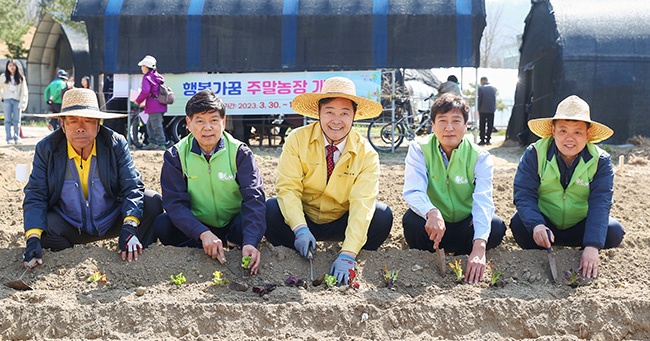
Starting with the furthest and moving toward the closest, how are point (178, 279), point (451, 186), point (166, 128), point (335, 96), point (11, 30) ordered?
point (11, 30) → point (166, 128) → point (451, 186) → point (335, 96) → point (178, 279)

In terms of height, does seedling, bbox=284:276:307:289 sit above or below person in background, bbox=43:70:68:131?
below

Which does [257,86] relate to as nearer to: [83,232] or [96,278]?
[83,232]

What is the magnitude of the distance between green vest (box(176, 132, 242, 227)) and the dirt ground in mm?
287

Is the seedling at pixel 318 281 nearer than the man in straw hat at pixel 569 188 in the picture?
Yes

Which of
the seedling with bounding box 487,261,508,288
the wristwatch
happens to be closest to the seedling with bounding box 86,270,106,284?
the wristwatch

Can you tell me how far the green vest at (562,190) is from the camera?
4.07 m

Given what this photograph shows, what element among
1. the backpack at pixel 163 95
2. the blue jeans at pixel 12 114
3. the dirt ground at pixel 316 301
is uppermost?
the backpack at pixel 163 95

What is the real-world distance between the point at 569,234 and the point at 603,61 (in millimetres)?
7189

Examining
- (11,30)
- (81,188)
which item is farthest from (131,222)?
(11,30)

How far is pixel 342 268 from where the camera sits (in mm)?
3715

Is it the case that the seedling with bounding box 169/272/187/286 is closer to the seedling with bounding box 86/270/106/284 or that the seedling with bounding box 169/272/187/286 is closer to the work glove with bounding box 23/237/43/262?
the seedling with bounding box 86/270/106/284

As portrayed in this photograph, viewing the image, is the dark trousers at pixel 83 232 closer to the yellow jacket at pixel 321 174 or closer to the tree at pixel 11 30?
the yellow jacket at pixel 321 174

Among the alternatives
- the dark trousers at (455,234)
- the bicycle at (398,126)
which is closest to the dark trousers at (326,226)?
the dark trousers at (455,234)

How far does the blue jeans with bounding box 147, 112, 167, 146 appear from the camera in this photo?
33.7 ft
